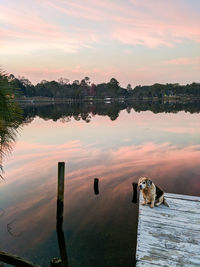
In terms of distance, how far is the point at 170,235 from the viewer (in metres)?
6.62

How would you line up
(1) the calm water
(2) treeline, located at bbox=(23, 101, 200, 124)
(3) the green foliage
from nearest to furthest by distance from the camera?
(3) the green foliage < (1) the calm water < (2) treeline, located at bbox=(23, 101, 200, 124)

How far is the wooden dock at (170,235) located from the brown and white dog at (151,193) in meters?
0.23

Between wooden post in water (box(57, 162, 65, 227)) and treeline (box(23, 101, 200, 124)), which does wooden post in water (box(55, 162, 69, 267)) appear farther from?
treeline (box(23, 101, 200, 124))

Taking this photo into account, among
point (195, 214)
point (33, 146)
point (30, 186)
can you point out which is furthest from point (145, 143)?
point (195, 214)

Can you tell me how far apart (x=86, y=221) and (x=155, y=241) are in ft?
14.7

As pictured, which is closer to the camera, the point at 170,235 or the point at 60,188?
the point at 170,235

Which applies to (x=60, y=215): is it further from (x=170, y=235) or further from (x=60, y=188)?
(x=170, y=235)

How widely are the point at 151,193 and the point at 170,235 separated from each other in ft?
6.27

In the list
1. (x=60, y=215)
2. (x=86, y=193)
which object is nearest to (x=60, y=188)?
(x=60, y=215)

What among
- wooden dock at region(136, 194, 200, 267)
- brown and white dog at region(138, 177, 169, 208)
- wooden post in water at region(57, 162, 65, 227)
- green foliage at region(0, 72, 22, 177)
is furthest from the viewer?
wooden post in water at region(57, 162, 65, 227)

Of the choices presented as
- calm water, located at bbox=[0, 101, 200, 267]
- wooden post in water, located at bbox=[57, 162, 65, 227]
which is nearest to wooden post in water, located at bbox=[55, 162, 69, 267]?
wooden post in water, located at bbox=[57, 162, 65, 227]

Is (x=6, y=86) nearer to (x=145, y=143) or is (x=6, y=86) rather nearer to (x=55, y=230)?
(x=55, y=230)

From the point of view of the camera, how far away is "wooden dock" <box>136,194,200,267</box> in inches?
219

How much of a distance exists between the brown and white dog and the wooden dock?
0.23m
